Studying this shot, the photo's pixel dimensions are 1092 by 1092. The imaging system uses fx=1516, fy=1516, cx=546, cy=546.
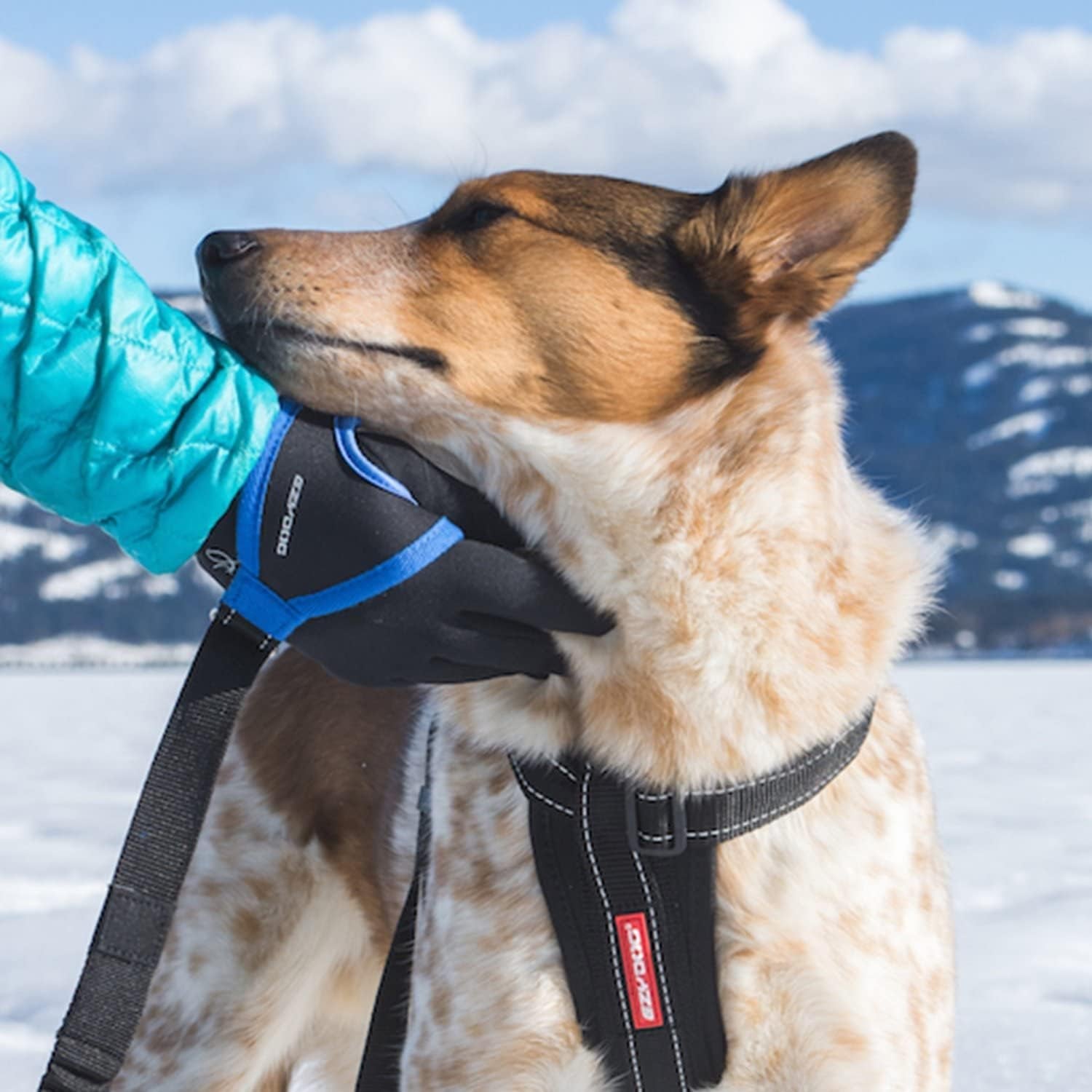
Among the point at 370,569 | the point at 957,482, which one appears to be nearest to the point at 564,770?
the point at 370,569

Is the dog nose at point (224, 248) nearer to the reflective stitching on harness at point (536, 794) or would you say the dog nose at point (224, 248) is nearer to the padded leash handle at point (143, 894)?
the padded leash handle at point (143, 894)

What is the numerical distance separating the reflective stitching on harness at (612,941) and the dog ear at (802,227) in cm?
86

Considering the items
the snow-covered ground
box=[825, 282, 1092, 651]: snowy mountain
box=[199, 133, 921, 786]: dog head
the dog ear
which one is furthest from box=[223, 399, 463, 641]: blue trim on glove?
box=[825, 282, 1092, 651]: snowy mountain

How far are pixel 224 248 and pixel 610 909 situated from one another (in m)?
1.24

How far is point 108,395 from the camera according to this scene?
2217mm

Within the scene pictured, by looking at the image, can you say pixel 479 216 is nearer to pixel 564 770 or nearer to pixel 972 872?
pixel 564 770

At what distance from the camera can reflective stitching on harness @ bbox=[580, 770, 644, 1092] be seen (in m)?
2.42

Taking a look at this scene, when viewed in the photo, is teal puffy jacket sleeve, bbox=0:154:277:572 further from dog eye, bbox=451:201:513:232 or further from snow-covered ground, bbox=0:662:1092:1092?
snow-covered ground, bbox=0:662:1092:1092

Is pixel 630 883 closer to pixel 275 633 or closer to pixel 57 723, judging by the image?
pixel 275 633

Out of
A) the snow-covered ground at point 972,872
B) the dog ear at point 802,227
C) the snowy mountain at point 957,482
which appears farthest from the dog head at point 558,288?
the snowy mountain at point 957,482

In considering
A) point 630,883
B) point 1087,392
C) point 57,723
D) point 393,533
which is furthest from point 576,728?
point 1087,392

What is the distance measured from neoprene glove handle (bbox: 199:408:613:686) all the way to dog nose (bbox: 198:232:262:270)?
0.96 feet

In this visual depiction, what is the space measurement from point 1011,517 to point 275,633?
123 meters

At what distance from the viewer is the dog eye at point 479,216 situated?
259 centimetres
